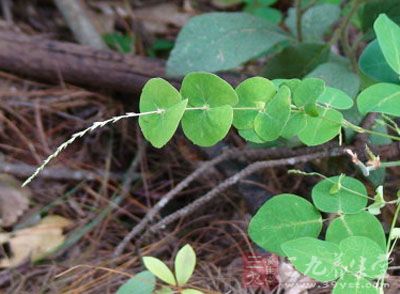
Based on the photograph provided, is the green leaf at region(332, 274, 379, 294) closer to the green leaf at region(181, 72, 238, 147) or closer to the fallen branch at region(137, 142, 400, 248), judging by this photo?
the green leaf at region(181, 72, 238, 147)

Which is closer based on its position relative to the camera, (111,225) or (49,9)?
(111,225)

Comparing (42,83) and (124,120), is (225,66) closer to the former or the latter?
(124,120)

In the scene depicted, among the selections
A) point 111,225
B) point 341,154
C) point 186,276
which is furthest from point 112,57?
point 186,276

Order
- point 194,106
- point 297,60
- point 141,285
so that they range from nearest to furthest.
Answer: point 194,106, point 141,285, point 297,60

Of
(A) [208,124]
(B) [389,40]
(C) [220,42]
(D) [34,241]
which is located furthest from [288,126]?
(D) [34,241]

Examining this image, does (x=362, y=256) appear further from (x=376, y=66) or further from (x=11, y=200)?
(x=11, y=200)

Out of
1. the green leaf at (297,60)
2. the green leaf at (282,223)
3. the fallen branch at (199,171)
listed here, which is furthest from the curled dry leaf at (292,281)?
the green leaf at (297,60)

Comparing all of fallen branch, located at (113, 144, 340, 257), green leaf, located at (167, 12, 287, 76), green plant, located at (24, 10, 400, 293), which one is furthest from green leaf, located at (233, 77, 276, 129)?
green leaf, located at (167, 12, 287, 76)
